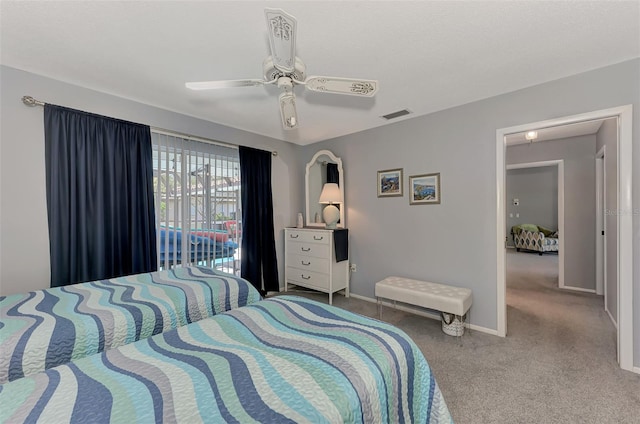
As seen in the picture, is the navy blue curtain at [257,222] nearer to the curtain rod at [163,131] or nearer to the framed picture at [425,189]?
the curtain rod at [163,131]

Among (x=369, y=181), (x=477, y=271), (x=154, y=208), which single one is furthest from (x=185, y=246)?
(x=477, y=271)

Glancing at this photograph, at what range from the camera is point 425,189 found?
3100 mm

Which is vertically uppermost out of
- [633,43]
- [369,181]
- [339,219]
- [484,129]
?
[633,43]

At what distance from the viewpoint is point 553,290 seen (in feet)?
12.9

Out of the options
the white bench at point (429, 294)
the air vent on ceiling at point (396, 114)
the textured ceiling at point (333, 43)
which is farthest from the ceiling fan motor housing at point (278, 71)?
the white bench at point (429, 294)

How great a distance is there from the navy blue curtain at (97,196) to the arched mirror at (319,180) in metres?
2.15

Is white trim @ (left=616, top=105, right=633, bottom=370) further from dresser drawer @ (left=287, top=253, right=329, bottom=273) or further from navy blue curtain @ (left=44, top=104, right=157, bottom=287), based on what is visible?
navy blue curtain @ (left=44, top=104, right=157, bottom=287)

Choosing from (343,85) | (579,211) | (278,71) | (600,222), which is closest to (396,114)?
(343,85)

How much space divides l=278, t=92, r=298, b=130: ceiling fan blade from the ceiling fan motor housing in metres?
0.11

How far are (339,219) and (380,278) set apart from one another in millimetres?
998

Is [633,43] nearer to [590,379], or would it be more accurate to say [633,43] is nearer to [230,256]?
[590,379]

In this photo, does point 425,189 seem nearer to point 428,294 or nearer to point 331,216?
point 428,294

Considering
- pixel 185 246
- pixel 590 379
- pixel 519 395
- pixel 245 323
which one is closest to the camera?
pixel 245 323

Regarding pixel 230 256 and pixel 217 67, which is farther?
pixel 230 256
